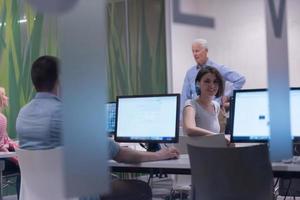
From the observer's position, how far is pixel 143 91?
22.7 ft

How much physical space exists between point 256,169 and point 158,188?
356 centimetres

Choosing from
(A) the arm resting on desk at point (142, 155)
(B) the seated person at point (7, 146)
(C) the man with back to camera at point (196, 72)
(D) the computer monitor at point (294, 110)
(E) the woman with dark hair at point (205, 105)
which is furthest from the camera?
(C) the man with back to camera at point (196, 72)

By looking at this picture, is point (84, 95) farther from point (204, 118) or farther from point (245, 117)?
point (204, 118)

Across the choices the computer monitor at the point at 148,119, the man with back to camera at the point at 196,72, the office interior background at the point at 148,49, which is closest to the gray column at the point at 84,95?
the computer monitor at the point at 148,119

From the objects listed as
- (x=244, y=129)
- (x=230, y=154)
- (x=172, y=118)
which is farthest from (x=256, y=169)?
(x=172, y=118)

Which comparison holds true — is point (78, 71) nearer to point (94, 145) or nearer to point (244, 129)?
point (94, 145)

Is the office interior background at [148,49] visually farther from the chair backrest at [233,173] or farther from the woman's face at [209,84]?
the chair backrest at [233,173]

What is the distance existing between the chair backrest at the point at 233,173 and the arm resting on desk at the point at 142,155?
0.43 metres

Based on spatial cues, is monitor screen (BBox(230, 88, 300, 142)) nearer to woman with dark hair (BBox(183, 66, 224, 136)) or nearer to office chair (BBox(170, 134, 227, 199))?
office chair (BBox(170, 134, 227, 199))

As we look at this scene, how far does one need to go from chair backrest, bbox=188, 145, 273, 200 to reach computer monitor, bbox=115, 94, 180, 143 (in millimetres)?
817

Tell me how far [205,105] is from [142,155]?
79 centimetres

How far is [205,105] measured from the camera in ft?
10.2

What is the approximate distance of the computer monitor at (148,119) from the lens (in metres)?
2.85

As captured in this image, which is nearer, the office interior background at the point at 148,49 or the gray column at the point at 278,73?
the gray column at the point at 278,73
